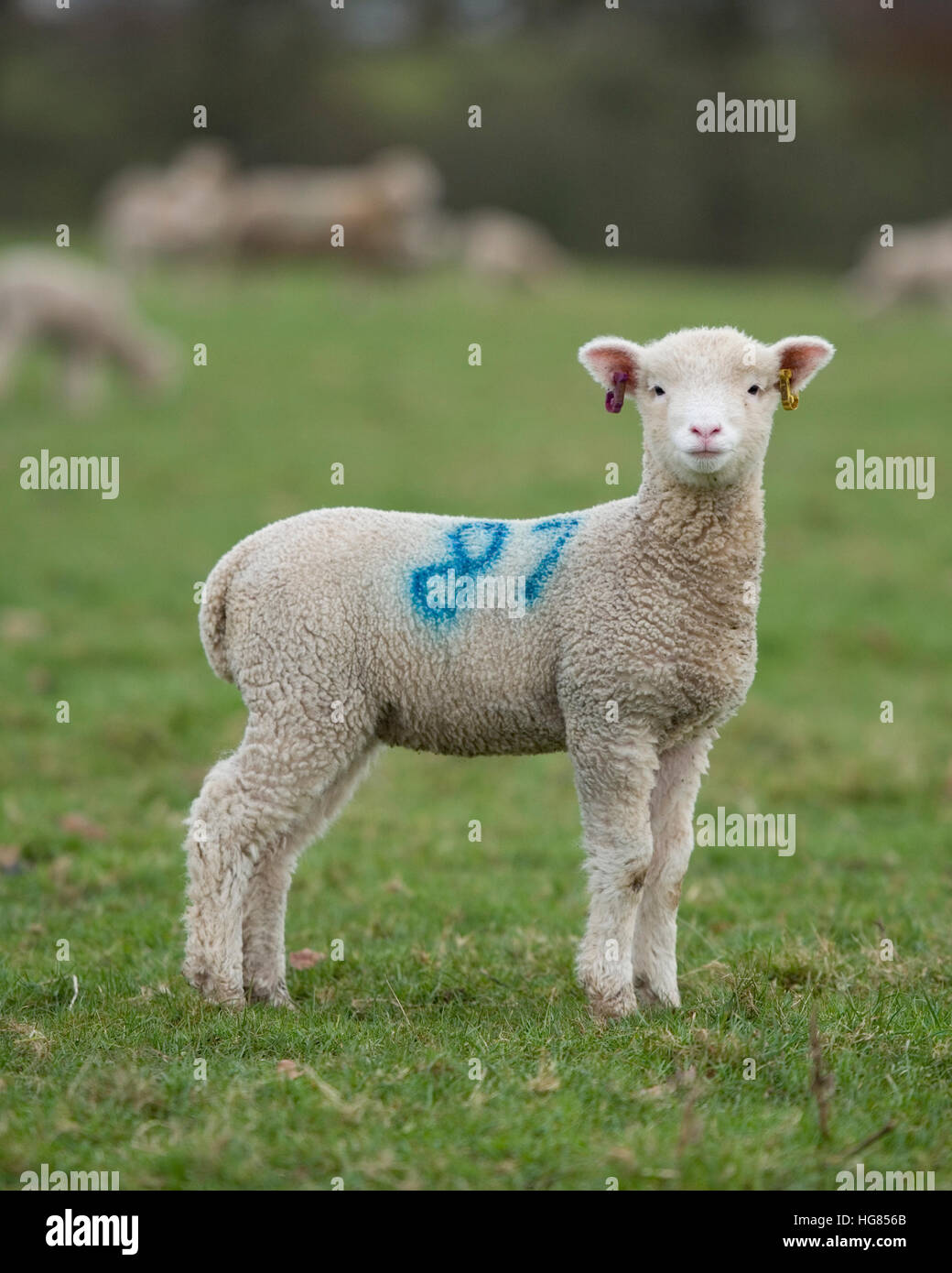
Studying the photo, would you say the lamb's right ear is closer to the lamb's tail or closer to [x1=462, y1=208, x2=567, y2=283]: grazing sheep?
the lamb's tail

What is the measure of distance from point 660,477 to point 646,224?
32.4 meters

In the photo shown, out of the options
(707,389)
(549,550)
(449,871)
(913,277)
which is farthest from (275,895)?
(913,277)

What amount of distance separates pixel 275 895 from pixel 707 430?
79.6 inches

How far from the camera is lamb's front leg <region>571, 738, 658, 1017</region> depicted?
4863 millimetres

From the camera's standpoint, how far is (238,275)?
2447 centimetres

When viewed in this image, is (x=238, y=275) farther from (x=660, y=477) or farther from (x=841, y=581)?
(x=660, y=477)

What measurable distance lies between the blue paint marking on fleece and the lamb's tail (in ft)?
2.10

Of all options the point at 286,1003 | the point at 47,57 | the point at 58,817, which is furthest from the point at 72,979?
the point at 47,57

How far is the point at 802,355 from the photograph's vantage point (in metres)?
4.93

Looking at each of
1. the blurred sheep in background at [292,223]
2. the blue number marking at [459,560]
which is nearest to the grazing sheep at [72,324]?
the blurred sheep in background at [292,223]

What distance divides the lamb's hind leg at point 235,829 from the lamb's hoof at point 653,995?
1.15 m

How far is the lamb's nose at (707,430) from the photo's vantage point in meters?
4.60

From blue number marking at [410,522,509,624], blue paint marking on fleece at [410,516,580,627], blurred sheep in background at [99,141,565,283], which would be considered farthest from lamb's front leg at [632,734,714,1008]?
blurred sheep in background at [99,141,565,283]

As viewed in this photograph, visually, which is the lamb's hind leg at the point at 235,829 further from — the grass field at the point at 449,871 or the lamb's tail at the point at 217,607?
the lamb's tail at the point at 217,607
